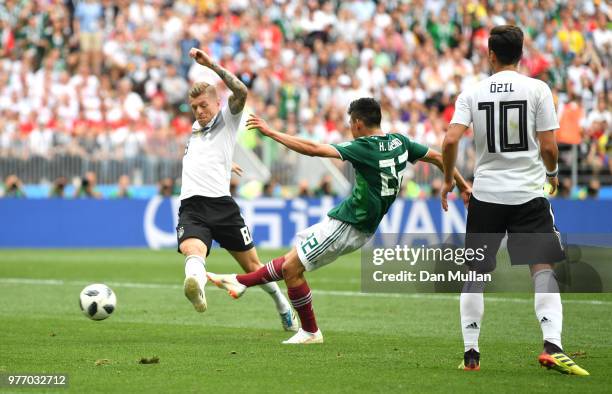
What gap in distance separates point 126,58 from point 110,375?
2161 centimetres

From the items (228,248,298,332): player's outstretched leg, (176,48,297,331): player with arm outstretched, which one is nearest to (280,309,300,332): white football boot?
(228,248,298,332): player's outstretched leg

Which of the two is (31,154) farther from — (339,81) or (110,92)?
(339,81)

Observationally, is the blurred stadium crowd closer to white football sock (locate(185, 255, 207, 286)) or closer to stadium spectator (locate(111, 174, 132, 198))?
stadium spectator (locate(111, 174, 132, 198))

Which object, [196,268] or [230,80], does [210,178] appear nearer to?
[230,80]

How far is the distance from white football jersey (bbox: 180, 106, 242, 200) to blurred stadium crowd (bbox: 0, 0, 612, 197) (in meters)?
14.9

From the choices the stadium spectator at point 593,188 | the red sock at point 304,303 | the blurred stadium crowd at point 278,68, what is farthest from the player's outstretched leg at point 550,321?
the stadium spectator at point 593,188

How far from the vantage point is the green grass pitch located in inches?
307

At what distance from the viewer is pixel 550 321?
317 inches

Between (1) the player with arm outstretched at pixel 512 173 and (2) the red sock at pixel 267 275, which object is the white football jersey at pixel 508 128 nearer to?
(1) the player with arm outstretched at pixel 512 173

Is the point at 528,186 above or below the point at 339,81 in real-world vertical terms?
below

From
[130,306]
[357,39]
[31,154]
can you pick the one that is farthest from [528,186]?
[357,39]

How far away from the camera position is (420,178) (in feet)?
89.0

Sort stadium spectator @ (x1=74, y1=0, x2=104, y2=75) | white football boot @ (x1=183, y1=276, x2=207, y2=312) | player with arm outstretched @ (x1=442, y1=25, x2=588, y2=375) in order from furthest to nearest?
stadium spectator @ (x1=74, y1=0, x2=104, y2=75) → white football boot @ (x1=183, y1=276, x2=207, y2=312) → player with arm outstretched @ (x1=442, y1=25, x2=588, y2=375)

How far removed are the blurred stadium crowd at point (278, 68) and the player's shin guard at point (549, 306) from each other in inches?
710
